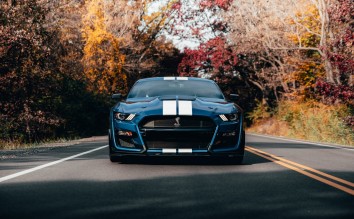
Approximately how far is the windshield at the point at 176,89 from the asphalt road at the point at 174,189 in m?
1.31

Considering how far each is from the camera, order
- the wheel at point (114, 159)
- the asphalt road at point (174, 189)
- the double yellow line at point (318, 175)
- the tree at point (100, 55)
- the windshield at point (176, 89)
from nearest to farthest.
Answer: the asphalt road at point (174, 189)
the double yellow line at point (318, 175)
the wheel at point (114, 159)
the windshield at point (176, 89)
the tree at point (100, 55)

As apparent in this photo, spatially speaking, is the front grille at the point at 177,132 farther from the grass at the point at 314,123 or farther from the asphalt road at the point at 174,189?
the grass at the point at 314,123

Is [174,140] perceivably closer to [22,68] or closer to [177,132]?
[177,132]

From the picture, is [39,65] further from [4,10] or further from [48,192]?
[48,192]

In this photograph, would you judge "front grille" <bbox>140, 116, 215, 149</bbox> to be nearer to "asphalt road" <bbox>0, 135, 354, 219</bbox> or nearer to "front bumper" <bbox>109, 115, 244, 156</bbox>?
"front bumper" <bbox>109, 115, 244, 156</bbox>

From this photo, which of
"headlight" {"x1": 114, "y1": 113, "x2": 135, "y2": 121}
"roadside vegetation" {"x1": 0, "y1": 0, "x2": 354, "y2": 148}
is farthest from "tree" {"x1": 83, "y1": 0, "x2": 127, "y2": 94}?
"headlight" {"x1": 114, "y1": 113, "x2": 135, "y2": 121}

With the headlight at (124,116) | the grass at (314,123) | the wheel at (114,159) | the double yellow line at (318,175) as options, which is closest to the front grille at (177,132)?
the headlight at (124,116)

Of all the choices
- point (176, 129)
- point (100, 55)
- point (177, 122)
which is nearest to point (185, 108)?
point (177, 122)

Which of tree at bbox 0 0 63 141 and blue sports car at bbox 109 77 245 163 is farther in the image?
tree at bbox 0 0 63 141

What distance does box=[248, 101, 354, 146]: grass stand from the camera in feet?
69.1

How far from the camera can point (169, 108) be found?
926cm

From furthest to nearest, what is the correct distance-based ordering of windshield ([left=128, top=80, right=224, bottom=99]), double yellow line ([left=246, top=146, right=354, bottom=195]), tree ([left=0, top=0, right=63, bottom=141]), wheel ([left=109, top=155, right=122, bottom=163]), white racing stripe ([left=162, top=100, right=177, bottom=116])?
tree ([left=0, top=0, right=63, bottom=141]) → windshield ([left=128, top=80, right=224, bottom=99]) → wheel ([left=109, top=155, right=122, bottom=163]) → white racing stripe ([left=162, top=100, right=177, bottom=116]) → double yellow line ([left=246, top=146, right=354, bottom=195])

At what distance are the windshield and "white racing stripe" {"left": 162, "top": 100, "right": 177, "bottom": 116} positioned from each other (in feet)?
3.60

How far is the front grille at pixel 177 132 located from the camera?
9.07 m
